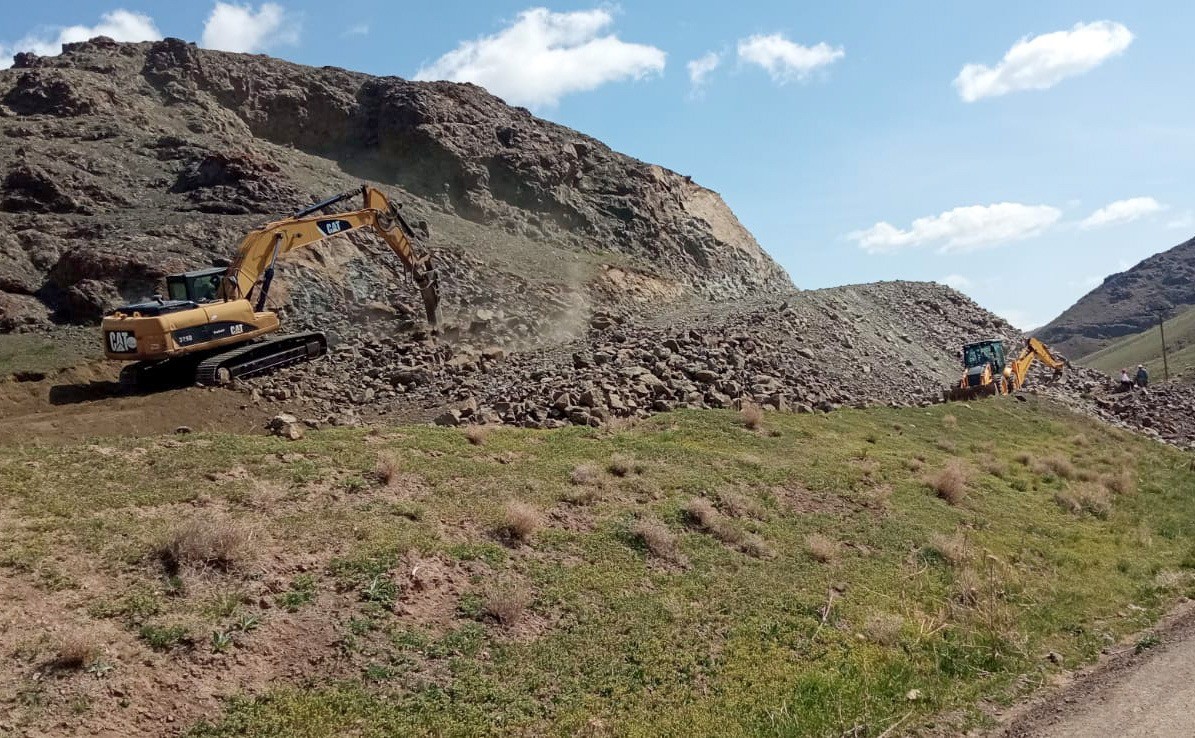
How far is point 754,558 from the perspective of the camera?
1150 centimetres

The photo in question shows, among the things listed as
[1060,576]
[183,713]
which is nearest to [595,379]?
[1060,576]

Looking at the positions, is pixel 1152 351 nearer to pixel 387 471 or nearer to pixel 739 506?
pixel 739 506

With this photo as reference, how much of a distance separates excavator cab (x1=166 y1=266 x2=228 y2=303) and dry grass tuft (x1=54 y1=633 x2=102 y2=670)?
14658 mm

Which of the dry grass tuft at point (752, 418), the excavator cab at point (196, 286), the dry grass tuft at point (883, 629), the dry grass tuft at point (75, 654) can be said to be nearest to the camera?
the dry grass tuft at point (75, 654)

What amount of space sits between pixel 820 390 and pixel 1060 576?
11.9 m

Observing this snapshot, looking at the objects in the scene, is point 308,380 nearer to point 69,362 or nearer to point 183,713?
point 69,362

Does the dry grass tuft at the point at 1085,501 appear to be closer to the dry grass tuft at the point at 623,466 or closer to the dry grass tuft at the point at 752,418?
the dry grass tuft at the point at 752,418

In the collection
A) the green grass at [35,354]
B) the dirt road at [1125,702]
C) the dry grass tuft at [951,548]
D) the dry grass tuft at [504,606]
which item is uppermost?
the green grass at [35,354]

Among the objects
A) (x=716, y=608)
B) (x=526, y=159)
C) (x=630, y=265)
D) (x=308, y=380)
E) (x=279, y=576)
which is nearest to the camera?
(x=279, y=576)

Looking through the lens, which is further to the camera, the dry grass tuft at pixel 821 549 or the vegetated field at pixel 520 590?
the dry grass tuft at pixel 821 549

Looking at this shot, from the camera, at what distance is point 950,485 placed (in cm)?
1622

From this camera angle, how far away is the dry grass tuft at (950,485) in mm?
16016

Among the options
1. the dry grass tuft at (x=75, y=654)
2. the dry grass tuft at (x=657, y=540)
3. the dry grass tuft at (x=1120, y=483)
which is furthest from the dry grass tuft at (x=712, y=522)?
the dry grass tuft at (x=1120, y=483)

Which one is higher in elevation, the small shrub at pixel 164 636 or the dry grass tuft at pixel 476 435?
the dry grass tuft at pixel 476 435
